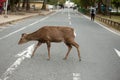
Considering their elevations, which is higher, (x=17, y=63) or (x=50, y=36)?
(x=50, y=36)

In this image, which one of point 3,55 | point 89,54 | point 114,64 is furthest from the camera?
point 89,54

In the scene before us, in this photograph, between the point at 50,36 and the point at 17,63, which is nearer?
the point at 17,63

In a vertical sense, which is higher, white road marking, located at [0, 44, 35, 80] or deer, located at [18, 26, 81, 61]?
deer, located at [18, 26, 81, 61]

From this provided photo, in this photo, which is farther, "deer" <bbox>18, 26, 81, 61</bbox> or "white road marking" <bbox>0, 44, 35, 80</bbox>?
"deer" <bbox>18, 26, 81, 61</bbox>

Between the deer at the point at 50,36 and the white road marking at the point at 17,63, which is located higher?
the deer at the point at 50,36

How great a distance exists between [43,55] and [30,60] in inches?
46.5

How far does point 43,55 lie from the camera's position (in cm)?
1233

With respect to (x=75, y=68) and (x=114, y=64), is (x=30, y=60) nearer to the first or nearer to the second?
(x=75, y=68)

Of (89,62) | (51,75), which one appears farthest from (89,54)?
(51,75)

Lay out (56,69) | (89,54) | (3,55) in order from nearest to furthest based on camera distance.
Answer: (56,69) < (3,55) < (89,54)

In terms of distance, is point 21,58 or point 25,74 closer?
point 25,74

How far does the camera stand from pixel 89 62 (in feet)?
36.8

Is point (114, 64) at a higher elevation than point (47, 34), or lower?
lower

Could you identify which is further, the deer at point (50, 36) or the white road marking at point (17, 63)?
the deer at point (50, 36)
